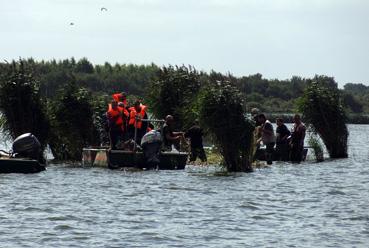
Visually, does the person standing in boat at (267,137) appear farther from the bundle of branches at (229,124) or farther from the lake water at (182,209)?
the bundle of branches at (229,124)

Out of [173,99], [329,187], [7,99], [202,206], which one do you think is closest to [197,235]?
[202,206]

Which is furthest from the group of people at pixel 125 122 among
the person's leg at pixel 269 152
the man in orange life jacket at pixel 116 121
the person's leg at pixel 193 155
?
the person's leg at pixel 269 152

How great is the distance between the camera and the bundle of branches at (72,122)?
39.2m

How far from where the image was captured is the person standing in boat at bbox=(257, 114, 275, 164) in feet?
126

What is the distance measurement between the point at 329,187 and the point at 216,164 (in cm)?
593

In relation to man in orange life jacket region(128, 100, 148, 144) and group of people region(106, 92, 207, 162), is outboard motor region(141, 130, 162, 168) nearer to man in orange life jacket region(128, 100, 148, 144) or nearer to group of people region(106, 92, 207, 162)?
group of people region(106, 92, 207, 162)

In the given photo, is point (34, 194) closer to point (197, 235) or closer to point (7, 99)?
point (197, 235)

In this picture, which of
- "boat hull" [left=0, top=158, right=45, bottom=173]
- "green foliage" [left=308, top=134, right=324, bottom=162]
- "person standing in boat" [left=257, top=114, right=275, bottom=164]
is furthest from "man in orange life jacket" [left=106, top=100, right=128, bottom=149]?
"green foliage" [left=308, top=134, right=324, bottom=162]

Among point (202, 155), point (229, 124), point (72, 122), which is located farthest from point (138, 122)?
point (72, 122)

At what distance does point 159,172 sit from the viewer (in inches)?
1378

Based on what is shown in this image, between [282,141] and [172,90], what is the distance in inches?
224

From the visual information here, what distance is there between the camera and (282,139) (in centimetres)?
4084

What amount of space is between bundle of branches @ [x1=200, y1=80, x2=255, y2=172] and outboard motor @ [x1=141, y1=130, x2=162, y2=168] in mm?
1514

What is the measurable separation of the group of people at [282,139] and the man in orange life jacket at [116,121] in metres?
5.17
